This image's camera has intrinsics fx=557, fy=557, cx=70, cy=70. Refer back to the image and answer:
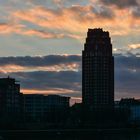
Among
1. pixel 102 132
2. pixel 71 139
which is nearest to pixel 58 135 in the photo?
pixel 71 139

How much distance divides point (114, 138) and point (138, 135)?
51.5 ft

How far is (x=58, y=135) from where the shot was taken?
162 m

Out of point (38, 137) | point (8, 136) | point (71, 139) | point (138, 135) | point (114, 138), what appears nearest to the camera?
point (8, 136)

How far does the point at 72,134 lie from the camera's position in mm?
169875

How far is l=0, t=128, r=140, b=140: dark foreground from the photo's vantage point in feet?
482

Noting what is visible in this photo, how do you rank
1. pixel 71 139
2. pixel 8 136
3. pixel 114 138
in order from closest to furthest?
pixel 8 136 → pixel 71 139 → pixel 114 138

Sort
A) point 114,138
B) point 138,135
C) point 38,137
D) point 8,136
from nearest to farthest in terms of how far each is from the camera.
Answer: point 8,136 < point 38,137 < point 114,138 < point 138,135

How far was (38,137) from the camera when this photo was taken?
154000 millimetres

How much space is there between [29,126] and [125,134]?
33.6 meters

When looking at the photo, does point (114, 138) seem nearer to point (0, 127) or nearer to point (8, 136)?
point (0, 127)

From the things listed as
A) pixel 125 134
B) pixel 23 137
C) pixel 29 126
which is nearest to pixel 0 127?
pixel 29 126

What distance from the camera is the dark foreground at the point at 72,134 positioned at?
147 metres

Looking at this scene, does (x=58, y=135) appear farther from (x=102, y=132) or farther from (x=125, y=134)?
(x=125, y=134)

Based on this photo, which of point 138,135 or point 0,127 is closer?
point 0,127
